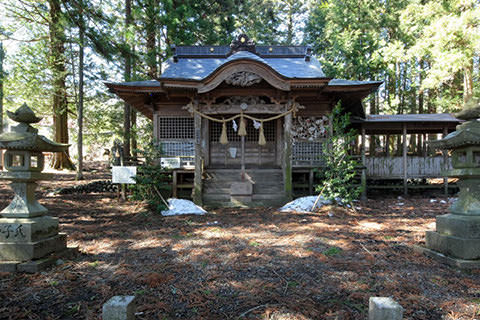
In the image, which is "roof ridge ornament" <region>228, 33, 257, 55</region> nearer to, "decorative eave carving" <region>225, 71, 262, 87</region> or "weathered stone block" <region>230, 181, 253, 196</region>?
"decorative eave carving" <region>225, 71, 262, 87</region>

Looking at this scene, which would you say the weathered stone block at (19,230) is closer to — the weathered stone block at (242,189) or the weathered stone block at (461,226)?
the weathered stone block at (242,189)

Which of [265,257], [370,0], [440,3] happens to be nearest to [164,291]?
[265,257]

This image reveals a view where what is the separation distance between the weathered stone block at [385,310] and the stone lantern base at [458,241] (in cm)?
246

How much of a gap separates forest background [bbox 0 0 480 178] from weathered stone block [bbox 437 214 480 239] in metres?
10.1

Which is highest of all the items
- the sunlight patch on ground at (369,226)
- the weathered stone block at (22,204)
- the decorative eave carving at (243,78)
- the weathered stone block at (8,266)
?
the decorative eave carving at (243,78)

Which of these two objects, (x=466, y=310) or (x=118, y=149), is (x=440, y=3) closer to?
(x=466, y=310)

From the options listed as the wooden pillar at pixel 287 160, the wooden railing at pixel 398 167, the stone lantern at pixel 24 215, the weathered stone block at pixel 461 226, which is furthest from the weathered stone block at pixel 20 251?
the wooden railing at pixel 398 167

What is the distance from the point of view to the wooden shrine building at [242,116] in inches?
306

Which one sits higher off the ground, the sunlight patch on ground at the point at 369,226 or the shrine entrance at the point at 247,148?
the shrine entrance at the point at 247,148

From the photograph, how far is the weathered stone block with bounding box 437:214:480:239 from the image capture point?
338 cm

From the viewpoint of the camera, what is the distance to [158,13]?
42.3 ft

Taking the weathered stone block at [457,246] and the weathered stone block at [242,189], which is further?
the weathered stone block at [242,189]

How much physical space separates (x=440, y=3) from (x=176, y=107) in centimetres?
1265

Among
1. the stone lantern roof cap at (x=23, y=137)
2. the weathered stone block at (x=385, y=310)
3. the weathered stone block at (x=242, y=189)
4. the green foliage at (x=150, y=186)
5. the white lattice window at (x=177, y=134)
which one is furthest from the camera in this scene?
the white lattice window at (x=177, y=134)
